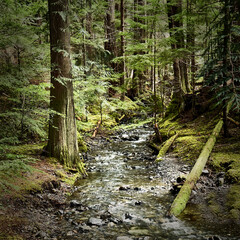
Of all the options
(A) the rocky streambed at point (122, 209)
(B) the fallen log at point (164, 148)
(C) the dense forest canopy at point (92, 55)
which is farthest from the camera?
(B) the fallen log at point (164, 148)

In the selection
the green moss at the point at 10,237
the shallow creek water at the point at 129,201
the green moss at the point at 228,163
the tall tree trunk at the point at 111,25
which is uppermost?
the tall tree trunk at the point at 111,25

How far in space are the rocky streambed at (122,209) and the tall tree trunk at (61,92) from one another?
1.33 meters

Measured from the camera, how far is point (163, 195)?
6051 mm

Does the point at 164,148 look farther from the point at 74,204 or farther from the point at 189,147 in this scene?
the point at 74,204

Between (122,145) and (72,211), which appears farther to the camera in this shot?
(122,145)

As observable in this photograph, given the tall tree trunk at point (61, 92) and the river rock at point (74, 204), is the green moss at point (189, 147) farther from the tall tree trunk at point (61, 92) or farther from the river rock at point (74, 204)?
the river rock at point (74, 204)

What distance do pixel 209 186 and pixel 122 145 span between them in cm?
718

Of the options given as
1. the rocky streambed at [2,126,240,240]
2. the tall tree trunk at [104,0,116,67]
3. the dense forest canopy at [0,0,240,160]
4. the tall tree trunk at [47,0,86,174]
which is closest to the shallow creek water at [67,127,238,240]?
the rocky streambed at [2,126,240,240]

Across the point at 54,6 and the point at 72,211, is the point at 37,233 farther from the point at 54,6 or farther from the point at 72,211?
the point at 54,6

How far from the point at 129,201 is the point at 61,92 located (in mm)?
4163

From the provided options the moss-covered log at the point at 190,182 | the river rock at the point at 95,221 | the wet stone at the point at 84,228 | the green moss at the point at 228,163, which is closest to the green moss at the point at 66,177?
the river rock at the point at 95,221

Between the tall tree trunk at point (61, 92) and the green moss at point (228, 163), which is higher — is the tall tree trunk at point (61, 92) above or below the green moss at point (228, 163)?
above

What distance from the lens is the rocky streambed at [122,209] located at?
4152 mm

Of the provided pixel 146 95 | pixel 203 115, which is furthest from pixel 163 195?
pixel 146 95
